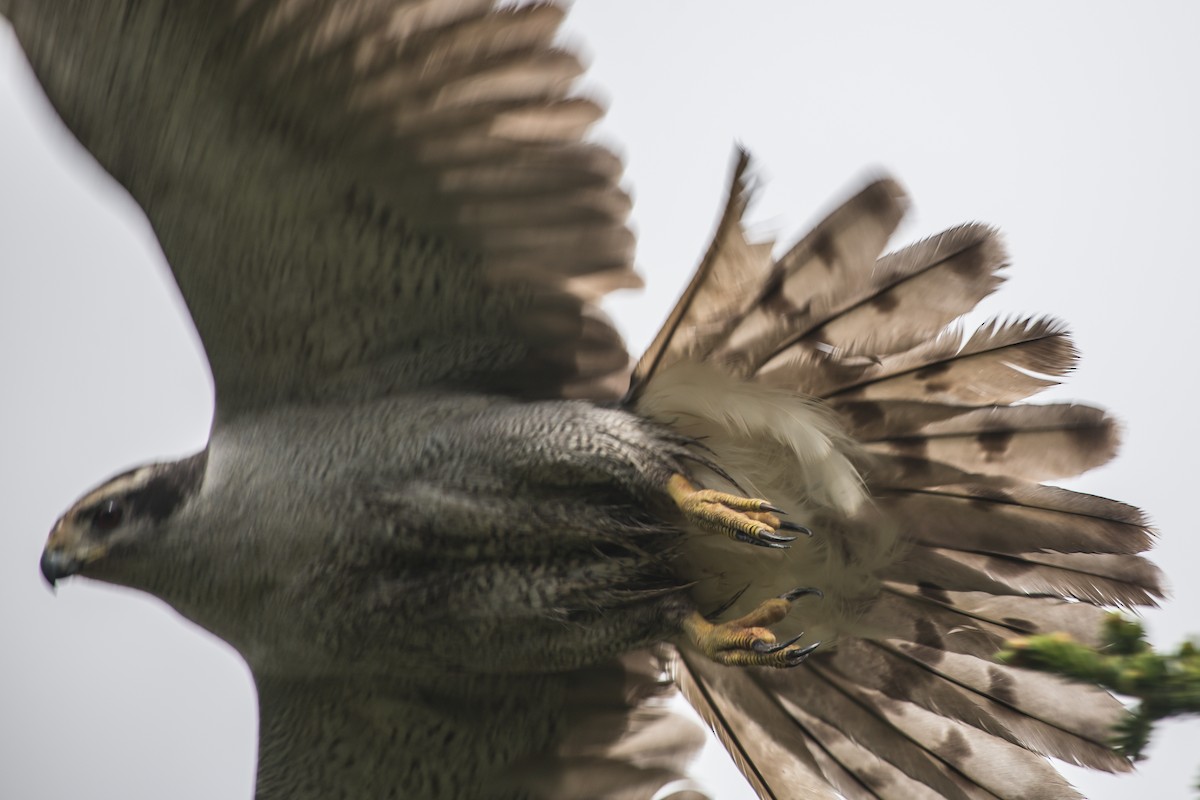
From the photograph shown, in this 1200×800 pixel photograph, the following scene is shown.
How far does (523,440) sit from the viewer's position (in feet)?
11.9

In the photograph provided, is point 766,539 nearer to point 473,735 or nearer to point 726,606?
point 726,606

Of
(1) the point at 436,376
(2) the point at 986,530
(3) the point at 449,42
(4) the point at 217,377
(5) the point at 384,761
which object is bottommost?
(5) the point at 384,761

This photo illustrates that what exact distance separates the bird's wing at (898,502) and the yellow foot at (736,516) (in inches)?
8.1

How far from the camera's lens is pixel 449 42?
11.6 feet

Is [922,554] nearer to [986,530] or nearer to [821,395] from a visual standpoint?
[986,530]

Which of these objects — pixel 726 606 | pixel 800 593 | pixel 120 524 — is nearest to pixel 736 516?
pixel 800 593

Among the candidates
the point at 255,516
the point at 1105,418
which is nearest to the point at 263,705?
the point at 255,516

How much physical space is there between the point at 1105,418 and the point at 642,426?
1260 mm

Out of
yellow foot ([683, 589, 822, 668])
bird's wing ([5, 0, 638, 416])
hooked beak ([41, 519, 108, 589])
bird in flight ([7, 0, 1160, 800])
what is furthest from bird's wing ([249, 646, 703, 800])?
bird's wing ([5, 0, 638, 416])

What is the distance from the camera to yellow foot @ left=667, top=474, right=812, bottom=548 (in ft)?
11.2

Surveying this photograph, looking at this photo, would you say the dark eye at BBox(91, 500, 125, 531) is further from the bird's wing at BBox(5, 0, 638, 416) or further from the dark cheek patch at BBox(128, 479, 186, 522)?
the bird's wing at BBox(5, 0, 638, 416)

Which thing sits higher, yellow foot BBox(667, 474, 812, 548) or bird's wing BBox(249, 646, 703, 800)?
yellow foot BBox(667, 474, 812, 548)

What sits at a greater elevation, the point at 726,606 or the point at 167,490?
the point at 726,606

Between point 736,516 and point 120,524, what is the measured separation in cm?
185
